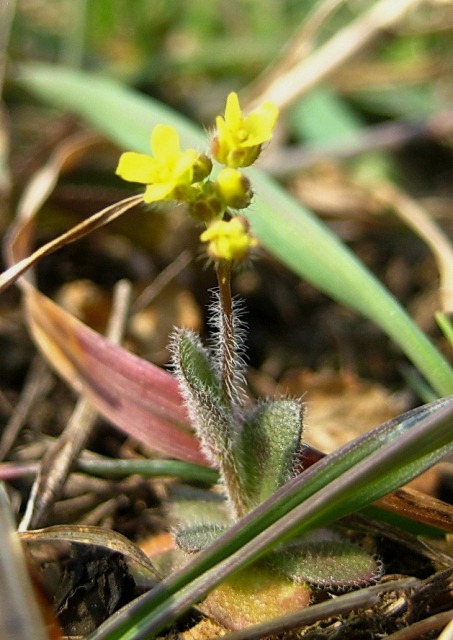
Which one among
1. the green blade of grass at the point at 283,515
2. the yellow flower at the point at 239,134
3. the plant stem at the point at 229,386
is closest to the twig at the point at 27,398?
the plant stem at the point at 229,386

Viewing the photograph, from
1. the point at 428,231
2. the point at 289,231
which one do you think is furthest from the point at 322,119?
the point at 289,231

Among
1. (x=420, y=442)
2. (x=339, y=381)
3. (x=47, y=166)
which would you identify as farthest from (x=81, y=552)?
(x=47, y=166)

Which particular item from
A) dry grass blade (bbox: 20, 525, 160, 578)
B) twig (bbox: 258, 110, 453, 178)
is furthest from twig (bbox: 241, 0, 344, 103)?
dry grass blade (bbox: 20, 525, 160, 578)

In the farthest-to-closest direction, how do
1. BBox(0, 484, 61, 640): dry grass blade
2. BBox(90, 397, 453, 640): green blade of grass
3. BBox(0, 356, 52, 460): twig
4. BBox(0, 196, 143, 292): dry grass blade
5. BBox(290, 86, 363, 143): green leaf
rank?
1. BBox(290, 86, 363, 143): green leaf
2. BBox(0, 356, 52, 460): twig
3. BBox(0, 196, 143, 292): dry grass blade
4. BBox(90, 397, 453, 640): green blade of grass
5. BBox(0, 484, 61, 640): dry grass blade

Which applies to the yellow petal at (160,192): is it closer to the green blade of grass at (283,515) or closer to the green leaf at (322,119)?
the green blade of grass at (283,515)

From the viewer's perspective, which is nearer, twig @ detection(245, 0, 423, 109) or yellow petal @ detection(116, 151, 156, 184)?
yellow petal @ detection(116, 151, 156, 184)

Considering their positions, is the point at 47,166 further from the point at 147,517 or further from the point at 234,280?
the point at 147,517

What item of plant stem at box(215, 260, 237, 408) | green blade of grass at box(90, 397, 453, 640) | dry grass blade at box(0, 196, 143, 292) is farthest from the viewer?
dry grass blade at box(0, 196, 143, 292)

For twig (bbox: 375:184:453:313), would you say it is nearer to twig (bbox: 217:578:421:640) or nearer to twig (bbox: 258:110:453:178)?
twig (bbox: 258:110:453:178)
